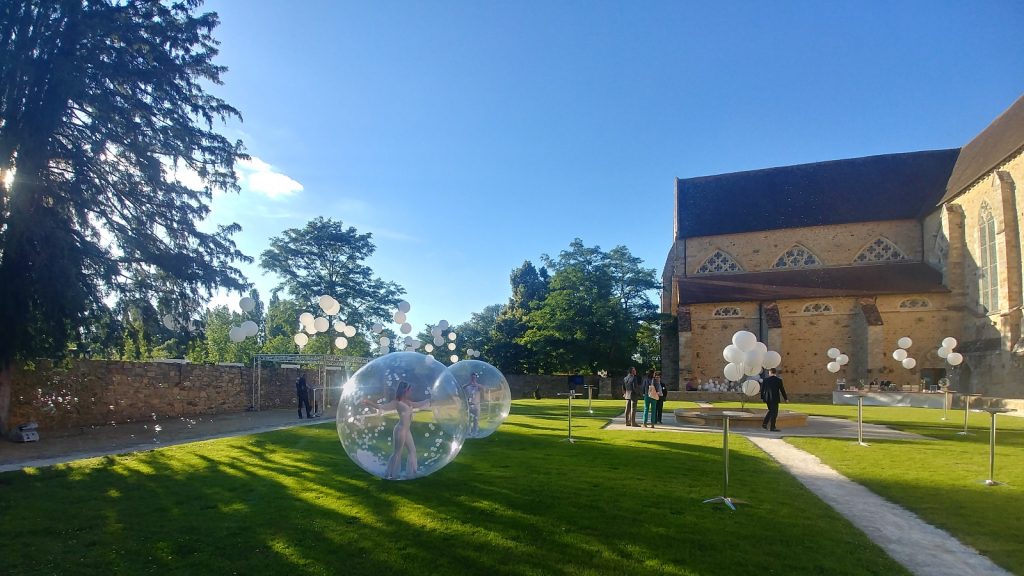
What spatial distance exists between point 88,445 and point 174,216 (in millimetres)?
6780

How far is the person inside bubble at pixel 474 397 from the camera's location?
433 inches

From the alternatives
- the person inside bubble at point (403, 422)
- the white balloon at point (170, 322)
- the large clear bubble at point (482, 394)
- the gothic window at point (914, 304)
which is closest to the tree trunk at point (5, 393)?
the white balloon at point (170, 322)

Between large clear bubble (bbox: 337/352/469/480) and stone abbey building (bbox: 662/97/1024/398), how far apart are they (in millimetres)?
32192

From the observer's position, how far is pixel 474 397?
1109 centimetres

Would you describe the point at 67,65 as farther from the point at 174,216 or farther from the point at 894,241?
the point at 894,241

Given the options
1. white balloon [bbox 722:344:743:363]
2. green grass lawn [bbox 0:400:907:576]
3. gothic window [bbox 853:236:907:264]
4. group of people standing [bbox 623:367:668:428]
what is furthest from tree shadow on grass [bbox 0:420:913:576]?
gothic window [bbox 853:236:907:264]

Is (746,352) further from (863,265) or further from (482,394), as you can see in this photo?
(863,265)

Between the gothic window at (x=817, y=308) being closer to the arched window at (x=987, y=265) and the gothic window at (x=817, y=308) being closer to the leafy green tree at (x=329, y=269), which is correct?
the arched window at (x=987, y=265)

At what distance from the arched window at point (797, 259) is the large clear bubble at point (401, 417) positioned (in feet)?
137

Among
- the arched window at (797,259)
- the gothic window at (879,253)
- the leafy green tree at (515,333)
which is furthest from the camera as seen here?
the leafy green tree at (515,333)

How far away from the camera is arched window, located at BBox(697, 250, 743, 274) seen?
43750 mm

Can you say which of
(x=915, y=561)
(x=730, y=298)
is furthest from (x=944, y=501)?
(x=730, y=298)

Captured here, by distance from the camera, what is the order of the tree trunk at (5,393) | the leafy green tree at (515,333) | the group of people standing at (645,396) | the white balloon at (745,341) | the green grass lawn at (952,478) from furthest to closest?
the leafy green tree at (515,333), the group of people standing at (645,396), the tree trunk at (5,393), the white balloon at (745,341), the green grass lawn at (952,478)

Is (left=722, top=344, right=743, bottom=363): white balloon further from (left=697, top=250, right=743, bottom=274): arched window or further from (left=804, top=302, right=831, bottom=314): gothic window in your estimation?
(left=697, top=250, right=743, bottom=274): arched window
